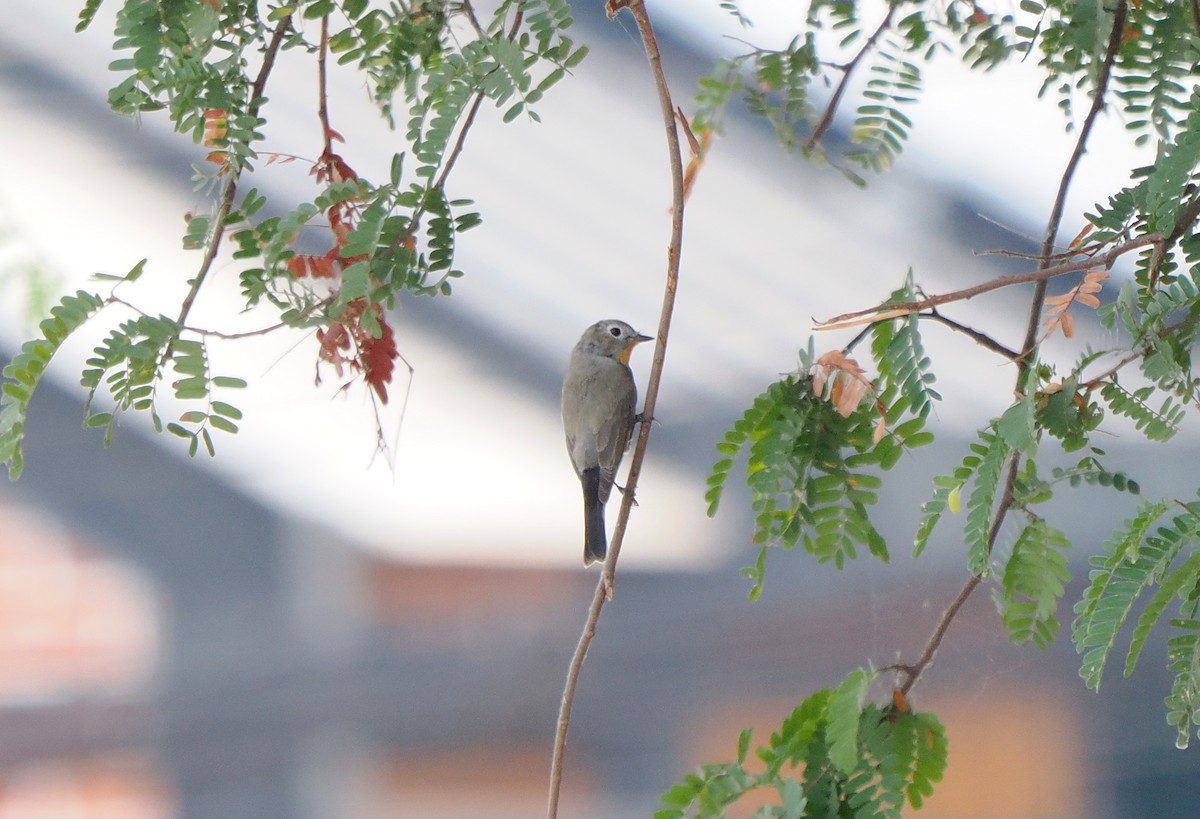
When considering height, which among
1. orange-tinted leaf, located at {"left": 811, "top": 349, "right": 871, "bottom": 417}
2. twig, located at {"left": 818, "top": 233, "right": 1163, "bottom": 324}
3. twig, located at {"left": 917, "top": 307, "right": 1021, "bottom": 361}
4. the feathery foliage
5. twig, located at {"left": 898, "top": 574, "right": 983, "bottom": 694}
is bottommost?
the feathery foliage

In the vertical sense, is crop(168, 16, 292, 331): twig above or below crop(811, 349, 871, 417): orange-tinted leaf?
above

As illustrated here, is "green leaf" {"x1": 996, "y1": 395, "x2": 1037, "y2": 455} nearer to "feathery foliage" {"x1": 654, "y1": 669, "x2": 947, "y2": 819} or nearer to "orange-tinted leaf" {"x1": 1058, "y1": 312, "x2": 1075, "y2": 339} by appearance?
"orange-tinted leaf" {"x1": 1058, "y1": 312, "x2": 1075, "y2": 339}

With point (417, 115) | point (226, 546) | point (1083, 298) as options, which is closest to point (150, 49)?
point (417, 115)

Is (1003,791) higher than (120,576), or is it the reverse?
(120,576)

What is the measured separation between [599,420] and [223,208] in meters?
1.11

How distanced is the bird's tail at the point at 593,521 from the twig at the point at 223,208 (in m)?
0.99

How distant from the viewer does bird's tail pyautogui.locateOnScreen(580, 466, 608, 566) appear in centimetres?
188

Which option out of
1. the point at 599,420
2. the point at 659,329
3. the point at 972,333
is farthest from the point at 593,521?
the point at 972,333

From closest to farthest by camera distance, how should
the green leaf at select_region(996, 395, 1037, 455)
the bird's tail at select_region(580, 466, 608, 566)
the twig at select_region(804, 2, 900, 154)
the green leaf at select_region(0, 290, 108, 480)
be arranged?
the green leaf at select_region(996, 395, 1037, 455) → the green leaf at select_region(0, 290, 108, 480) → the twig at select_region(804, 2, 900, 154) → the bird's tail at select_region(580, 466, 608, 566)

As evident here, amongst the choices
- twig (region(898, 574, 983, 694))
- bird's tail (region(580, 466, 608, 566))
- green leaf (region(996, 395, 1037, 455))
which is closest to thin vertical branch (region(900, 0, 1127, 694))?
twig (region(898, 574, 983, 694))

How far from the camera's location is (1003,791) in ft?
6.84

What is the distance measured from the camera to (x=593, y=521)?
1.94 m

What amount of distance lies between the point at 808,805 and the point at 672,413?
1627 millimetres

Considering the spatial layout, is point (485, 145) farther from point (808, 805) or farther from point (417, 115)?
point (808, 805)
